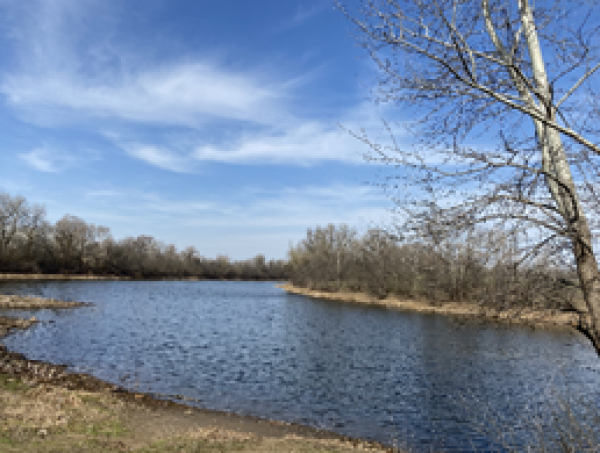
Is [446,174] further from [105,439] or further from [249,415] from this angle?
[249,415]

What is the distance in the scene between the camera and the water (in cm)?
1091

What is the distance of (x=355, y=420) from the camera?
11.0 m

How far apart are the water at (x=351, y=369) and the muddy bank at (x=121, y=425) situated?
110cm

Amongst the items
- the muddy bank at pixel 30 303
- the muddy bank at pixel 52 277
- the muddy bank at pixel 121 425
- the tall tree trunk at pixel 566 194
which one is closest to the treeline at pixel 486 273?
the tall tree trunk at pixel 566 194

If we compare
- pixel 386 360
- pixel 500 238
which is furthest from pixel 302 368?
pixel 500 238

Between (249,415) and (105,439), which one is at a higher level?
(105,439)

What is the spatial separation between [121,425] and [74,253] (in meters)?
85.8

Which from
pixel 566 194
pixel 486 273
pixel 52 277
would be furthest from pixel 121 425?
pixel 52 277

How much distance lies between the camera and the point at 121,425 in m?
8.41

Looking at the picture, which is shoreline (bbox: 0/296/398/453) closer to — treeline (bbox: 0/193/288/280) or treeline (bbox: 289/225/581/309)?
treeline (bbox: 289/225/581/309)

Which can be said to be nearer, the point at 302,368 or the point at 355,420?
the point at 355,420

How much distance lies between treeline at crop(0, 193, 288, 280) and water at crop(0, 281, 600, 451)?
54.1m

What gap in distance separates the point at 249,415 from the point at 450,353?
40.3 ft

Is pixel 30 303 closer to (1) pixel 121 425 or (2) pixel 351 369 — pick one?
(2) pixel 351 369
